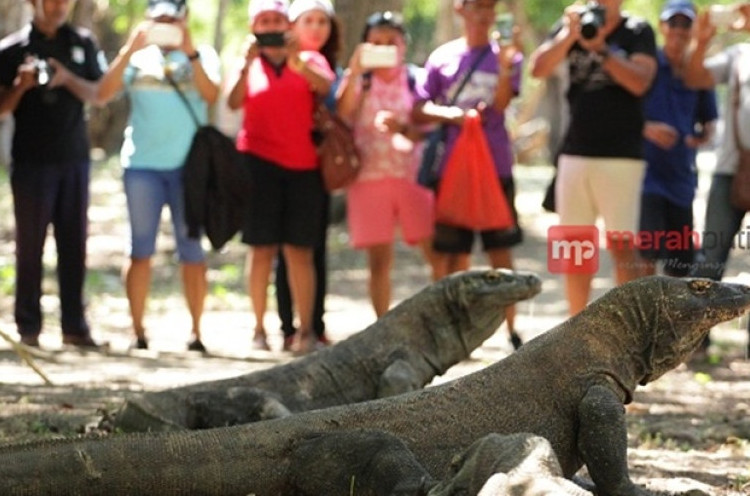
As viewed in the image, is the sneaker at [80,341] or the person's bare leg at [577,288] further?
the sneaker at [80,341]

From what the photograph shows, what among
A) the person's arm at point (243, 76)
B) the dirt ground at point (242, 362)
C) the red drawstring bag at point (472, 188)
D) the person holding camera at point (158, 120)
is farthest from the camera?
the person holding camera at point (158, 120)

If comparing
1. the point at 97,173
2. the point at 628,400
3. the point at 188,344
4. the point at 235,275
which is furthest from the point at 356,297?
the point at 97,173

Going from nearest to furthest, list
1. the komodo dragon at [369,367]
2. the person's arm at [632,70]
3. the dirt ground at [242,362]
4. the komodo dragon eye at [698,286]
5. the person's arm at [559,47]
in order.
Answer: the komodo dragon eye at [698,286]
the komodo dragon at [369,367]
the dirt ground at [242,362]
the person's arm at [559,47]
the person's arm at [632,70]

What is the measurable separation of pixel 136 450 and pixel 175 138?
5876 mm

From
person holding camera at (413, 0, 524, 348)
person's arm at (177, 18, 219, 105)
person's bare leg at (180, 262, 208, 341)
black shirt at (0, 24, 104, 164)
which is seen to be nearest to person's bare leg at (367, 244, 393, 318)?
person holding camera at (413, 0, 524, 348)

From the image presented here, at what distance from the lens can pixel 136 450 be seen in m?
5.57

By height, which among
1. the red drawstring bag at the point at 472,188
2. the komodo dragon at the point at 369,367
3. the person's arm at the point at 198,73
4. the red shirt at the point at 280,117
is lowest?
the komodo dragon at the point at 369,367

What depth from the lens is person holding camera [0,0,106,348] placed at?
37.2 ft

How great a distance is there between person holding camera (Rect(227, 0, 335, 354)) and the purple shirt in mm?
743

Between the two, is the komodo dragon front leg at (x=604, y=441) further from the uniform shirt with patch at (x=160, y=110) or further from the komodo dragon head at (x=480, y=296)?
the uniform shirt with patch at (x=160, y=110)

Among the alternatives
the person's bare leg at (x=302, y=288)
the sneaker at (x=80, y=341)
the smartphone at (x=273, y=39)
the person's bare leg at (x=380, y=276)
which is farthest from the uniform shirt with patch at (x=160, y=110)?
the person's bare leg at (x=380, y=276)

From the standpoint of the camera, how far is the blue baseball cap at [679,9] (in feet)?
37.6

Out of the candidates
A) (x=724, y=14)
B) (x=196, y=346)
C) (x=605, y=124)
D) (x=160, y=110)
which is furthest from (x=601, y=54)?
(x=196, y=346)

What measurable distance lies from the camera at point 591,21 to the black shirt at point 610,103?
0.84 feet
